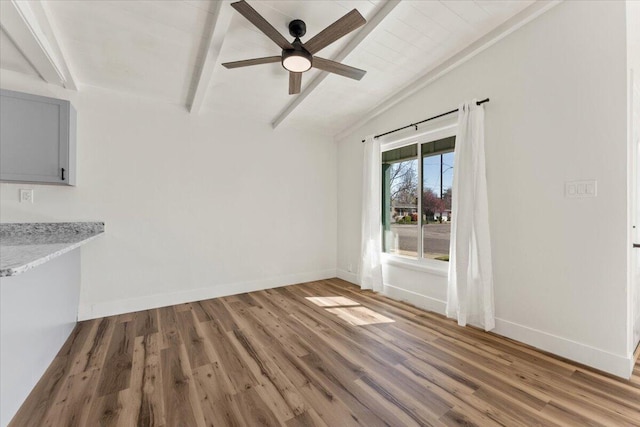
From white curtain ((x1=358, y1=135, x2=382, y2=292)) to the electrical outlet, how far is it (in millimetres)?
3861

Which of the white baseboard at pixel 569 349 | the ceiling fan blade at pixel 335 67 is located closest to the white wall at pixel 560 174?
the white baseboard at pixel 569 349

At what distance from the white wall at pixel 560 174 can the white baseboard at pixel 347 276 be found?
7.10 feet

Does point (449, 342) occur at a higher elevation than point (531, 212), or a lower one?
lower

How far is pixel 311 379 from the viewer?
1.90m

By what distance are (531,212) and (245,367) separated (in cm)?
283

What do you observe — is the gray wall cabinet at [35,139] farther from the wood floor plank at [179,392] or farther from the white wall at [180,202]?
the wood floor plank at [179,392]

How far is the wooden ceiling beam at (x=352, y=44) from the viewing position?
7.32ft

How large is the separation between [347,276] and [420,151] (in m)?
2.38

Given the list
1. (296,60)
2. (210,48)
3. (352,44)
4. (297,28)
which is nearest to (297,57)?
(296,60)

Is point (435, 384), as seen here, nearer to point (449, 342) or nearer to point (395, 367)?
point (395, 367)

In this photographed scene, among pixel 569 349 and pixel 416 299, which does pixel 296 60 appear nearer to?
pixel 416 299

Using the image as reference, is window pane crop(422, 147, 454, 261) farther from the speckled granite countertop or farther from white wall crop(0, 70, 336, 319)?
the speckled granite countertop

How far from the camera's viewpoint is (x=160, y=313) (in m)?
3.09

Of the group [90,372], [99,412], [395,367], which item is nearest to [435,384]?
[395,367]
